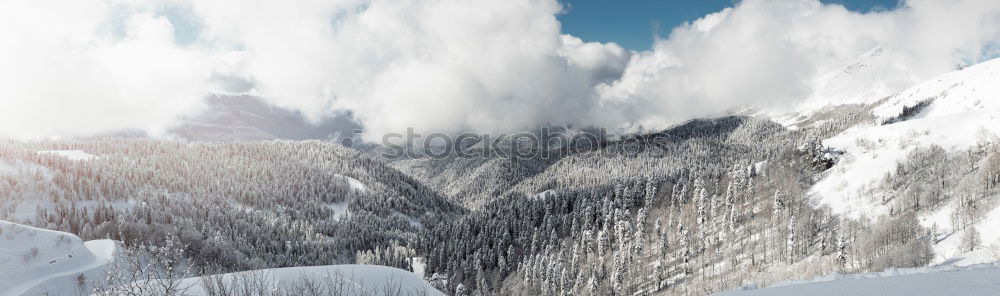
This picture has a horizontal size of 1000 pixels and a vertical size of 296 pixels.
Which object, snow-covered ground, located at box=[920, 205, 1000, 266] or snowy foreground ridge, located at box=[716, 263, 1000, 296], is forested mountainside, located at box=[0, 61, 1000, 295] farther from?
snowy foreground ridge, located at box=[716, 263, 1000, 296]

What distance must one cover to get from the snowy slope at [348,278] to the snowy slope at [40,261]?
1644 inches

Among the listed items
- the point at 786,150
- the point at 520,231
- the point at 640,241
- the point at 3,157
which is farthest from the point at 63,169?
the point at 786,150

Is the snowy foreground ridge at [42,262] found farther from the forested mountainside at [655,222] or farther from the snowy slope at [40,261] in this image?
the forested mountainside at [655,222]

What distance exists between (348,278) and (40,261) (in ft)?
183

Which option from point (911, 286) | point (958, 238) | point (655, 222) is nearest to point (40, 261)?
point (911, 286)

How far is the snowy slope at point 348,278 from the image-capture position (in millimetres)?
25047

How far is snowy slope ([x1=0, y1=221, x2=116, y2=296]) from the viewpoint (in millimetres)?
50175

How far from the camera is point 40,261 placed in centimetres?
5597

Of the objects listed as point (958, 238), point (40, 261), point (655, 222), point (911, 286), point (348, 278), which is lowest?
point (40, 261)

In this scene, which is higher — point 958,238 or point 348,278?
point 958,238

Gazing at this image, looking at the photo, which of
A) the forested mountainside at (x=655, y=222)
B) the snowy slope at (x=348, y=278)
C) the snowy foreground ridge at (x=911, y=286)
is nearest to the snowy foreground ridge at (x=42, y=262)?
the snowy slope at (x=348, y=278)

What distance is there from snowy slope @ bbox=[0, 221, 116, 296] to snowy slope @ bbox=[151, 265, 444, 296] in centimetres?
4176

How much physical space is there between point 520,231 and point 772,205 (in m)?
82.7

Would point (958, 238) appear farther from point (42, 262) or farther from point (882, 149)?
point (42, 262)
